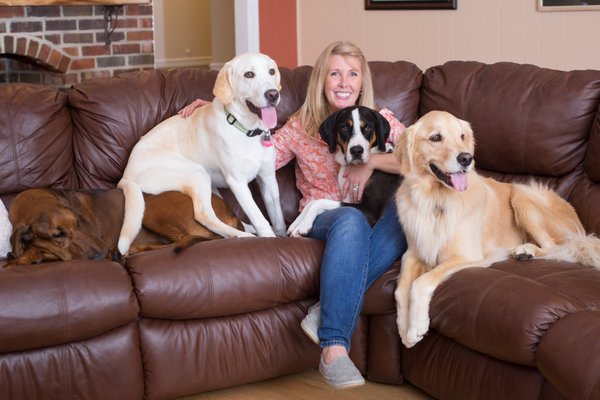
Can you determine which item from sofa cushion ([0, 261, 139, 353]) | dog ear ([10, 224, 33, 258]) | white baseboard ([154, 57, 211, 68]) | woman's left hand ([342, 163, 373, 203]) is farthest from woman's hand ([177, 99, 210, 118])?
white baseboard ([154, 57, 211, 68])

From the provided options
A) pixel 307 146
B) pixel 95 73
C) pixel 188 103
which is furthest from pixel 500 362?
pixel 95 73

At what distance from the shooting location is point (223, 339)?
292 cm

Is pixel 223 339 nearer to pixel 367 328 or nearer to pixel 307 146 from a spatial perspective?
pixel 367 328

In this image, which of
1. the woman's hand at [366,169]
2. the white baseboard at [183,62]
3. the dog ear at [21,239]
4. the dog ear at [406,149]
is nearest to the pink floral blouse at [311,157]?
the woman's hand at [366,169]

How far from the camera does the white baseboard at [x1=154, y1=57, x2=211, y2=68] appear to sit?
31.5 feet

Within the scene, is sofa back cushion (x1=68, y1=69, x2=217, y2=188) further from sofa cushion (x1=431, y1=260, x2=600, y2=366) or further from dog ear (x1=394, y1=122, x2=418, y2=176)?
sofa cushion (x1=431, y1=260, x2=600, y2=366)

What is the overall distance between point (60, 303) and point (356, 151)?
1.29 m

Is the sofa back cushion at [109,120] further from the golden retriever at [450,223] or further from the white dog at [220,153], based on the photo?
the golden retriever at [450,223]

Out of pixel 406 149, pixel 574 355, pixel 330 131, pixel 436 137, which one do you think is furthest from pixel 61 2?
pixel 574 355

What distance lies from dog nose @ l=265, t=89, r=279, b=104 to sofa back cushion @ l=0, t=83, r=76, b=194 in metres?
0.94

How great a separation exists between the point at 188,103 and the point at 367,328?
137 centimetres

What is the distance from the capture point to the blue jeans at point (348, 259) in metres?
2.81

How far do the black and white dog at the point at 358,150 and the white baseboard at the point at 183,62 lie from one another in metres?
6.56

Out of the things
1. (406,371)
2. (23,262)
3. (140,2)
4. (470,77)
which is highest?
(140,2)
